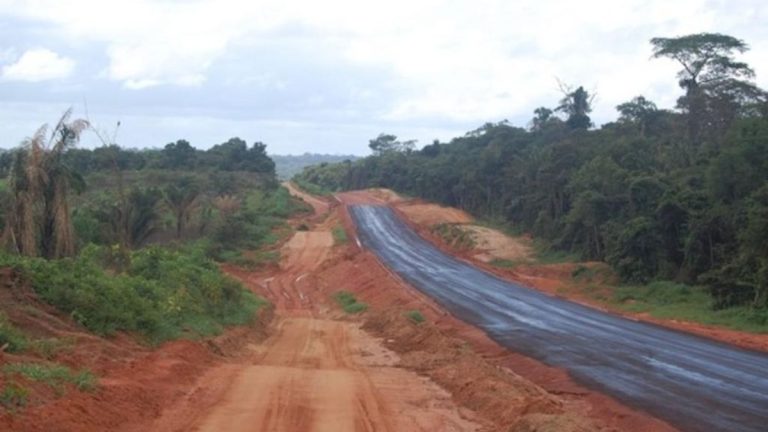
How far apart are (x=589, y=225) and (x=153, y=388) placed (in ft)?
124

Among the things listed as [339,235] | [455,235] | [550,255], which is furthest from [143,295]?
[455,235]

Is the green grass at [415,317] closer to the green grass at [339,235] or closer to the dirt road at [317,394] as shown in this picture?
the dirt road at [317,394]

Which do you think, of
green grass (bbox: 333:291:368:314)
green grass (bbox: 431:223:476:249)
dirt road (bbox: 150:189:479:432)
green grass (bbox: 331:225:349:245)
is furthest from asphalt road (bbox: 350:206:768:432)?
green grass (bbox: 331:225:349:245)

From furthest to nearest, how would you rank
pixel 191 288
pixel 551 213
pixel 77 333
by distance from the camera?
pixel 551 213
pixel 191 288
pixel 77 333

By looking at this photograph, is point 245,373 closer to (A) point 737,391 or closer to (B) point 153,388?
(B) point 153,388

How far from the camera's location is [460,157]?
86812mm

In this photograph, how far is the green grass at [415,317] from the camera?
2823 centimetres

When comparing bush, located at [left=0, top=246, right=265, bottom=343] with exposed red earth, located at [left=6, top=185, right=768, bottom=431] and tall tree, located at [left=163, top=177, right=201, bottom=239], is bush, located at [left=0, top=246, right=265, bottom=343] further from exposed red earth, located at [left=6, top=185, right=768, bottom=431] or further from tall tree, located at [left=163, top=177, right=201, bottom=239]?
tall tree, located at [left=163, top=177, right=201, bottom=239]

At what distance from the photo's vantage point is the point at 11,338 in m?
13.4

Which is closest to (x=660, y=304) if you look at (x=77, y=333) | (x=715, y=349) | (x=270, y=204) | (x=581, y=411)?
(x=715, y=349)

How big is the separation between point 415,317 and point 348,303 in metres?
9.38

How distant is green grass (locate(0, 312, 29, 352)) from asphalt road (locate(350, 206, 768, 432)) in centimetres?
1043

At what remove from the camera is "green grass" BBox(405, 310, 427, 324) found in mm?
28234

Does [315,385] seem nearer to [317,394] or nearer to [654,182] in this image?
[317,394]
